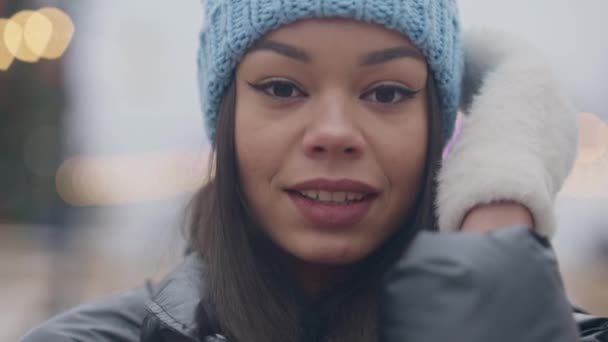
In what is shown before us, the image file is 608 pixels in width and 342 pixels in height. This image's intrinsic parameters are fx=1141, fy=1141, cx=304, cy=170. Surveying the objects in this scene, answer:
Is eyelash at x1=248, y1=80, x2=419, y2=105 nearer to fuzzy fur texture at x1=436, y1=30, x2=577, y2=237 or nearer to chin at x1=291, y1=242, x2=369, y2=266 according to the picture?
fuzzy fur texture at x1=436, y1=30, x2=577, y2=237

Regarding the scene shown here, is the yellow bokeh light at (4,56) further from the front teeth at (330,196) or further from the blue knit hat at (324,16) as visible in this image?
the front teeth at (330,196)

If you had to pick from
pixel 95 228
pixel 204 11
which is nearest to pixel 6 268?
pixel 95 228

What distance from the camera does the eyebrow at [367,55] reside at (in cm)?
228

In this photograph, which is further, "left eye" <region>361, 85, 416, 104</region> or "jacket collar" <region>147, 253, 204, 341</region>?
"left eye" <region>361, 85, 416, 104</region>

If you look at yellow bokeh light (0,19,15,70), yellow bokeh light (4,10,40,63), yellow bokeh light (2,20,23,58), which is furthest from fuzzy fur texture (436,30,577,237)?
yellow bokeh light (0,19,15,70)

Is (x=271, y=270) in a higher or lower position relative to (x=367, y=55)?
lower

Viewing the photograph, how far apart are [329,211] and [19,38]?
1113cm

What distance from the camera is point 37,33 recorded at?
38.5 feet

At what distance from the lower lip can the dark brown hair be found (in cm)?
17

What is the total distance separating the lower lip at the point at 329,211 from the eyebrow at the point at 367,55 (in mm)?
275

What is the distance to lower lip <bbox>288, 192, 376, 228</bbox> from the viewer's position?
2227 mm

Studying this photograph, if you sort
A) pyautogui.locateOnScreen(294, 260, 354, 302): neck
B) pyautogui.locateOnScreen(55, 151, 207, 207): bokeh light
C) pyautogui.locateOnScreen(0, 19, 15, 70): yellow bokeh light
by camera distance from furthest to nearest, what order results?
1. pyautogui.locateOnScreen(55, 151, 207, 207): bokeh light
2. pyautogui.locateOnScreen(0, 19, 15, 70): yellow bokeh light
3. pyautogui.locateOnScreen(294, 260, 354, 302): neck

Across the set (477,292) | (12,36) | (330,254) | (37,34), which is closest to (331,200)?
(330,254)

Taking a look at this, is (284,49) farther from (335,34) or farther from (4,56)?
(4,56)
